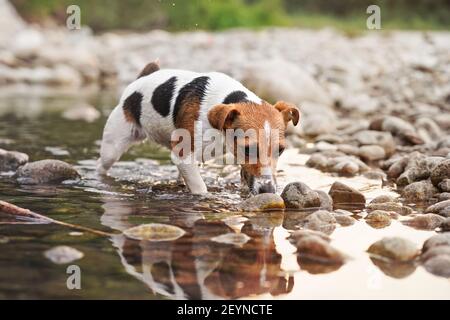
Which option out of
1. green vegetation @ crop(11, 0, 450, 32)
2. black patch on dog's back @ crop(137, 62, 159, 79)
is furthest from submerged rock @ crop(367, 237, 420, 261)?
green vegetation @ crop(11, 0, 450, 32)

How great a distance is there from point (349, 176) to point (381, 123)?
7.73 feet

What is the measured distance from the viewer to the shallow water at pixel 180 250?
3.71 meters

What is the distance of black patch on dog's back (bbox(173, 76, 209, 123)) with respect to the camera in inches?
237

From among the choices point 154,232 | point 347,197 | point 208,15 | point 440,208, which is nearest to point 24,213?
point 154,232

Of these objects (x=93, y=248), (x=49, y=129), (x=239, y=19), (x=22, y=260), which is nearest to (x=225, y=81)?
(x=93, y=248)

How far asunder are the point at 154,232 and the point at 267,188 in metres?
1.11

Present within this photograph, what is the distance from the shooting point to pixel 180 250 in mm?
4348

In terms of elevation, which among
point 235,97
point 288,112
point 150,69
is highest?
point 150,69

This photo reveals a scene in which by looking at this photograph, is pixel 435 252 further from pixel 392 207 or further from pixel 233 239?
pixel 392 207

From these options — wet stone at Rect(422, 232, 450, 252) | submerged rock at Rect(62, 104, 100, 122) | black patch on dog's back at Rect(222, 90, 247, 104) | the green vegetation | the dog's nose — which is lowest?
wet stone at Rect(422, 232, 450, 252)

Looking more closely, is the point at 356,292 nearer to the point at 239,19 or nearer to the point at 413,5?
the point at 239,19

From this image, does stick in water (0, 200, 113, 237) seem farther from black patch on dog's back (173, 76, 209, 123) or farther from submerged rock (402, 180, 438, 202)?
submerged rock (402, 180, 438, 202)

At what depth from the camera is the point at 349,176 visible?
7246mm

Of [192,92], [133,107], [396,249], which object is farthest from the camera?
[133,107]
